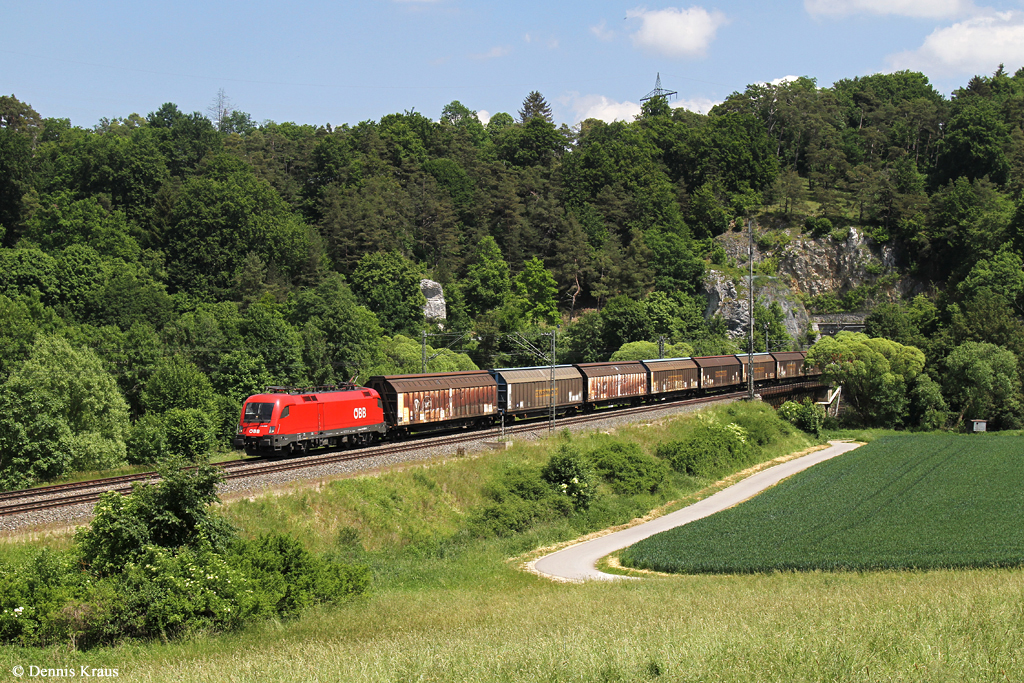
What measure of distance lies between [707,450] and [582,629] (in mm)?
33207

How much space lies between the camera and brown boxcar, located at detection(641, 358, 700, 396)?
59656mm

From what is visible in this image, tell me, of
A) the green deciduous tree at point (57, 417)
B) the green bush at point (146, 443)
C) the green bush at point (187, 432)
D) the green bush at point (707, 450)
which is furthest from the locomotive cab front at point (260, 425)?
the green bush at point (707, 450)

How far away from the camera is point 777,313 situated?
327 ft

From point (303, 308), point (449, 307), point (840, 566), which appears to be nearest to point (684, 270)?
point (449, 307)

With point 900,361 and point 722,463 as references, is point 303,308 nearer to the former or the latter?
point 722,463

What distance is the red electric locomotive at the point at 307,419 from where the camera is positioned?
1275 inches

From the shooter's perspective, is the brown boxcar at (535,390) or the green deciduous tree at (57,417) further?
the brown boxcar at (535,390)

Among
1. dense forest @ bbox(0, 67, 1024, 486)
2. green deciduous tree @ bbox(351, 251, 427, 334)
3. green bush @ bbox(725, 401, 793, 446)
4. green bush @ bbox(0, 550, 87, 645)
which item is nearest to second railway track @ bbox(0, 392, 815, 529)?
green bush @ bbox(0, 550, 87, 645)

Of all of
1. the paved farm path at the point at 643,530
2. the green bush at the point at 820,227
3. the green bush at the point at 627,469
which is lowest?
the paved farm path at the point at 643,530

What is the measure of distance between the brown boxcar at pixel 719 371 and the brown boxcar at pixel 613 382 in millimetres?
8723

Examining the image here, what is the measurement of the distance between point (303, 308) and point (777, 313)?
6042cm

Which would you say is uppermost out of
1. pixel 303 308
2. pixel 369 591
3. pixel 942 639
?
pixel 303 308

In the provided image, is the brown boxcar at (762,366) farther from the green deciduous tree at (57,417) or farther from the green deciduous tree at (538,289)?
the green deciduous tree at (57,417)

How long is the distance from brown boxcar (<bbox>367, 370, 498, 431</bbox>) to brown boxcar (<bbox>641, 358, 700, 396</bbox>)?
19010 mm
